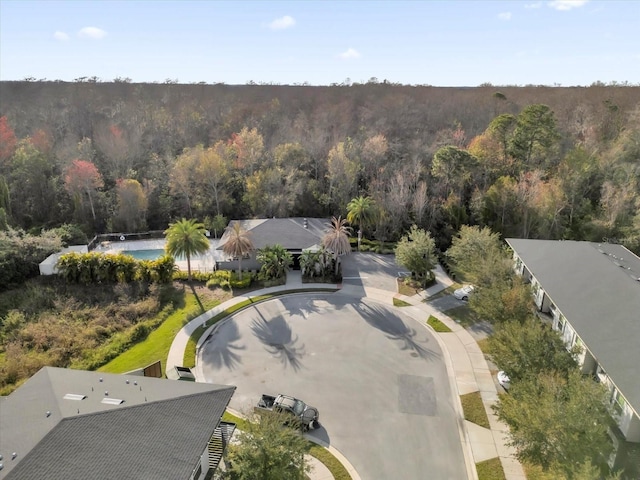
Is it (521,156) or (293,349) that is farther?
(521,156)

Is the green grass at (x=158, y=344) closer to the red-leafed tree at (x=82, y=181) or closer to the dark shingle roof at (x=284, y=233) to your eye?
the dark shingle roof at (x=284, y=233)

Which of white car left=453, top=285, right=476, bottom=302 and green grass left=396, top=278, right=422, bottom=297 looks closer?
white car left=453, top=285, right=476, bottom=302

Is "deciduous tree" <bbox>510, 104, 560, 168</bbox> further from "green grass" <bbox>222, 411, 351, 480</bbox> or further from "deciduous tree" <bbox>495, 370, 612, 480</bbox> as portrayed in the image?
"green grass" <bbox>222, 411, 351, 480</bbox>

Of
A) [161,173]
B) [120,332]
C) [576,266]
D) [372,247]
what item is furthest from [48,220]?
[576,266]

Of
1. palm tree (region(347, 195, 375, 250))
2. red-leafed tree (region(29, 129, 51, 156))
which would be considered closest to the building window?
palm tree (region(347, 195, 375, 250))

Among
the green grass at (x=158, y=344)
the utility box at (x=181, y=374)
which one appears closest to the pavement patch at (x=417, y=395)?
the utility box at (x=181, y=374)

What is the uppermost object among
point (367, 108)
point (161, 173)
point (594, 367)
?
point (367, 108)

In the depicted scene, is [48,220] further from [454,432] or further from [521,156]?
[521,156]

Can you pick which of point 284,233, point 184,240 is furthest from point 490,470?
point 284,233

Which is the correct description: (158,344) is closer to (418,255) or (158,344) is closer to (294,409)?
(294,409)
